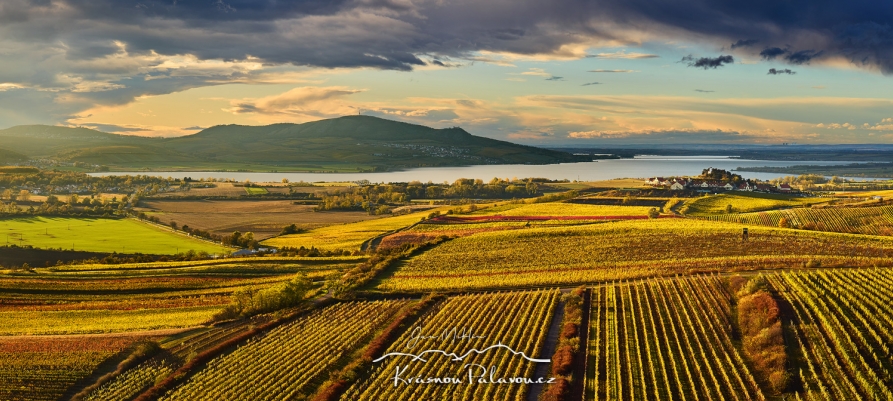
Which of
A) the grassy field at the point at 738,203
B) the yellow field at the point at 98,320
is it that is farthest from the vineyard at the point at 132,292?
the grassy field at the point at 738,203

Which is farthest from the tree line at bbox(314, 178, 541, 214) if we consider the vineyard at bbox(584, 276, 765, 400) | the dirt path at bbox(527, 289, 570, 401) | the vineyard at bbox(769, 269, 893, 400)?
the vineyard at bbox(769, 269, 893, 400)

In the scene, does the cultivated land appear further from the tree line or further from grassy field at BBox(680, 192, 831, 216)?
the tree line

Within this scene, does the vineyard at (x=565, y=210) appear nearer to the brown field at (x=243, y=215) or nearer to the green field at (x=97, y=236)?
the brown field at (x=243, y=215)

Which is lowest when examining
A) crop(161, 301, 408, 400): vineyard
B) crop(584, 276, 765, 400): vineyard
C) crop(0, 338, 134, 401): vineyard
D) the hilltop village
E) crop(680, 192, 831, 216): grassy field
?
crop(0, 338, 134, 401): vineyard

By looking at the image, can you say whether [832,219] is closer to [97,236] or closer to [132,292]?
[132,292]

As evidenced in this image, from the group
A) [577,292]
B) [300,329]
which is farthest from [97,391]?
[577,292]

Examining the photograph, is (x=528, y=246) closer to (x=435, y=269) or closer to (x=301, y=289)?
(x=435, y=269)
